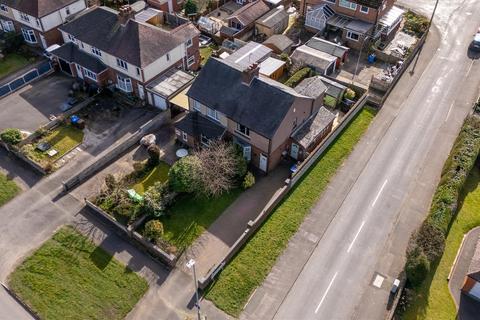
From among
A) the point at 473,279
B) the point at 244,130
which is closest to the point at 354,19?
the point at 244,130

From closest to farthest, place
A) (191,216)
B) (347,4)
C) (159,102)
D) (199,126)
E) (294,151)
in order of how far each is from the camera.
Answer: (191,216) → (294,151) → (199,126) → (159,102) → (347,4)

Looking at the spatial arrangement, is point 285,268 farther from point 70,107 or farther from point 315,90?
point 70,107

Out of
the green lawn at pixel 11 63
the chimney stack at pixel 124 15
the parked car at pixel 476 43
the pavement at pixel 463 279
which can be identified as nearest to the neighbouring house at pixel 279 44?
the chimney stack at pixel 124 15

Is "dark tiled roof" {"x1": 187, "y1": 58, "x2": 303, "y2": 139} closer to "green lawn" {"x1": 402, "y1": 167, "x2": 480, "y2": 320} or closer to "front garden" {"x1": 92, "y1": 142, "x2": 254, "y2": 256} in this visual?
"front garden" {"x1": 92, "y1": 142, "x2": 254, "y2": 256}

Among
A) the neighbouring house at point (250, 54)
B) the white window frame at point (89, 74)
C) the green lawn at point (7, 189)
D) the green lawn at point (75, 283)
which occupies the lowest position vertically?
the green lawn at point (75, 283)

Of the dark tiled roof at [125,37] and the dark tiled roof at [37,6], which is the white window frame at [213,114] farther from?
the dark tiled roof at [37,6]

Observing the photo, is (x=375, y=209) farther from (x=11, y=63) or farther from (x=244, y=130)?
(x=11, y=63)
